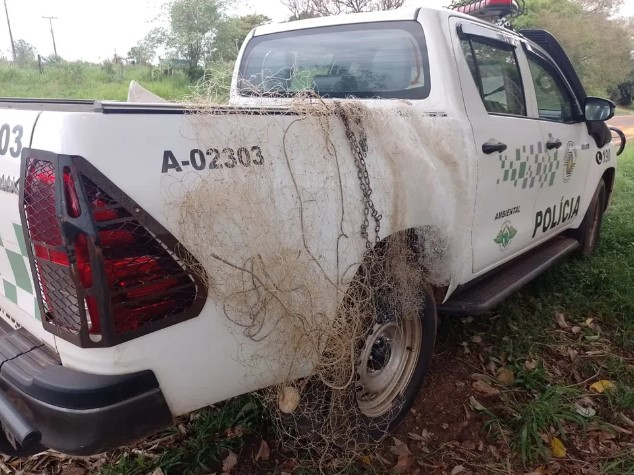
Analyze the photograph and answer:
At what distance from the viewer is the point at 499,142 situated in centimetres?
308

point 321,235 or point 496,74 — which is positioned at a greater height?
point 496,74

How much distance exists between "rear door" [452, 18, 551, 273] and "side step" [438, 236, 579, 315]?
138 millimetres

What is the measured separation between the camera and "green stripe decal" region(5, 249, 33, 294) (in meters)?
1.92

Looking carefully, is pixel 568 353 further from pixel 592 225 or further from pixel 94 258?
pixel 94 258

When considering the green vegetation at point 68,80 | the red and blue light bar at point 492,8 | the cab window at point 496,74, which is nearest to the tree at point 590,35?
the green vegetation at point 68,80

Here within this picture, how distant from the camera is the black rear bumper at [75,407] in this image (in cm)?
162

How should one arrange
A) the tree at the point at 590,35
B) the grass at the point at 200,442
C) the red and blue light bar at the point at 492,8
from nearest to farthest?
the grass at the point at 200,442 < the red and blue light bar at the point at 492,8 < the tree at the point at 590,35

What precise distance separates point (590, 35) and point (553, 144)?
2719 centimetres

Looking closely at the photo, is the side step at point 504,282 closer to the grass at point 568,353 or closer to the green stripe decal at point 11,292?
the grass at point 568,353

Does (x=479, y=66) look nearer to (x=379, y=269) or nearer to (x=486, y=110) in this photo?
(x=486, y=110)

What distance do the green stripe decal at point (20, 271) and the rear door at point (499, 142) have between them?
2.13 metres

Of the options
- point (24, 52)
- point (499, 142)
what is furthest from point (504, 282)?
point (24, 52)

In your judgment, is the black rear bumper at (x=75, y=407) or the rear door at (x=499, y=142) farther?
the rear door at (x=499, y=142)

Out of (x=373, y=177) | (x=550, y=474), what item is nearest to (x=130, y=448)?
(x=373, y=177)
